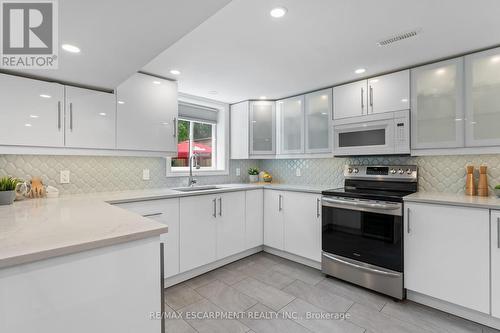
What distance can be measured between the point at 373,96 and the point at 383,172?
0.85m

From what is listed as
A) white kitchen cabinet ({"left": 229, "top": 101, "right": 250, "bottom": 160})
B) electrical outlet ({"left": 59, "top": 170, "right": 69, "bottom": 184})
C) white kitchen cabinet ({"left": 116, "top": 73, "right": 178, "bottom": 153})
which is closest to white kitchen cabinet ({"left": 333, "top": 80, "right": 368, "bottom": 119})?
white kitchen cabinet ({"left": 229, "top": 101, "right": 250, "bottom": 160})

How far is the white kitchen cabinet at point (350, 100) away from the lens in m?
2.71

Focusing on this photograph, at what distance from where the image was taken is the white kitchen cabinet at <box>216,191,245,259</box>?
2.86 metres

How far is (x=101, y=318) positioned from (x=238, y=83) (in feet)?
8.43

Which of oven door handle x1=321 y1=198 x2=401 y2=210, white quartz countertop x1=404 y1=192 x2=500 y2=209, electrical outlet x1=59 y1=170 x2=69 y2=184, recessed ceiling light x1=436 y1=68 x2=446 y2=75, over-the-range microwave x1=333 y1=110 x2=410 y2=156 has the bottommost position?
oven door handle x1=321 y1=198 x2=401 y2=210

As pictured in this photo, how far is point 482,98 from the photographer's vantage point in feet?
6.82

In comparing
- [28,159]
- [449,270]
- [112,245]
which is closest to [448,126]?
[449,270]

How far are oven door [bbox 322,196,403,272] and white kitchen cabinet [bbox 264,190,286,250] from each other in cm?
63

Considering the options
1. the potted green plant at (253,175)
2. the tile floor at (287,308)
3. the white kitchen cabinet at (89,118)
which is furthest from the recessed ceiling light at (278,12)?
the potted green plant at (253,175)

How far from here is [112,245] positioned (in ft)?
3.04

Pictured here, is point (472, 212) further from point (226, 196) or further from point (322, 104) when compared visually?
point (226, 196)

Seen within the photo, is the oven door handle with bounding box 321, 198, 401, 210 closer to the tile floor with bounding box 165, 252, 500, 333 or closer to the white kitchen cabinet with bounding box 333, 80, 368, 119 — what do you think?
the tile floor with bounding box 165, 252, 500, 333

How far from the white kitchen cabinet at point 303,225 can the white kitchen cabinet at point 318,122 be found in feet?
2.19

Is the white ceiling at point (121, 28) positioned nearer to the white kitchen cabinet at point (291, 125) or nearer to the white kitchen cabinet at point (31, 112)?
the white kitchen cabinet at point (31, 112)
